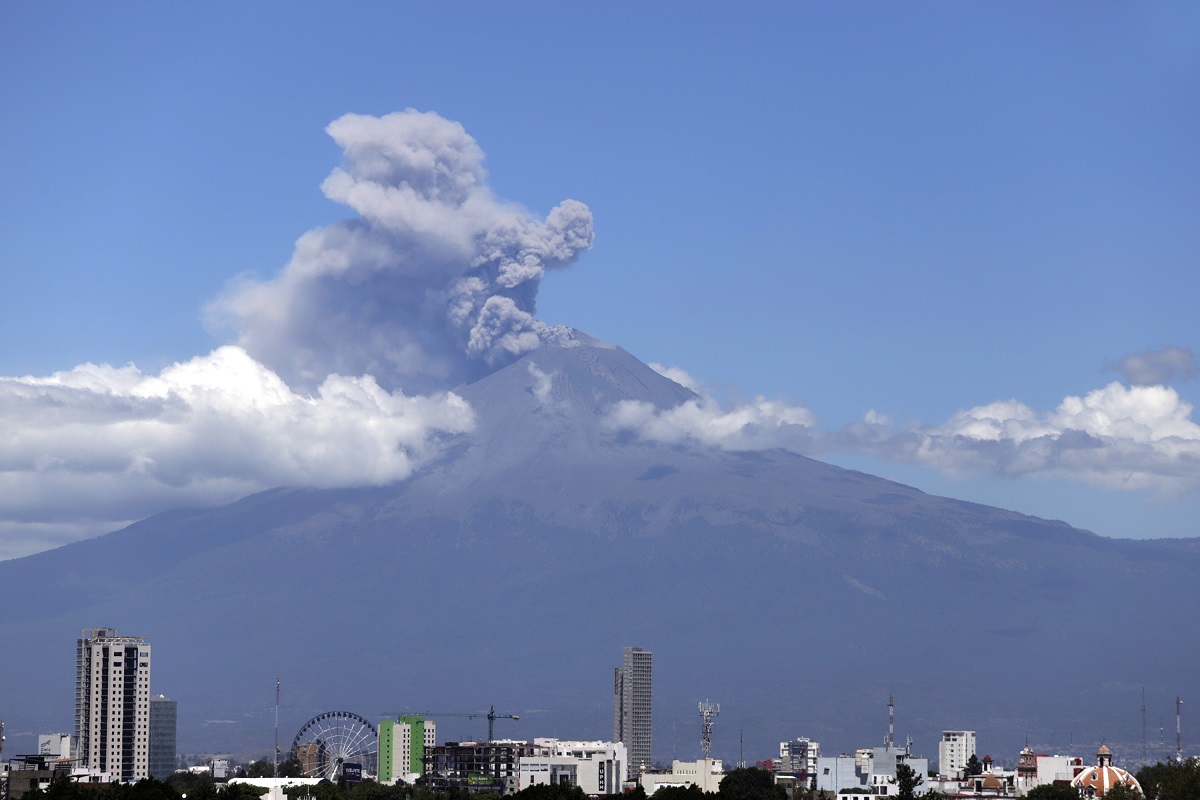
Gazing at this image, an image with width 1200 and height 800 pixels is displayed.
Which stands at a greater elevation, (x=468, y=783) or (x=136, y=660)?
(x=136, y=660)

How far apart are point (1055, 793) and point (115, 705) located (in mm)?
96422

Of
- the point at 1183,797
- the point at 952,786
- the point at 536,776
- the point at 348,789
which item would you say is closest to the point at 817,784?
the point at 952,786

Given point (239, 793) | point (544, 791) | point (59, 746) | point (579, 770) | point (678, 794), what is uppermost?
point (59, 746)

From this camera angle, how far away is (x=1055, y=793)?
372 ft

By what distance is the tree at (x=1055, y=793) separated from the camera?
11210cm

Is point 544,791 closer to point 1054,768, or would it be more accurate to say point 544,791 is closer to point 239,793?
point 239,793

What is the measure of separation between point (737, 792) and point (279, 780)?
113ft

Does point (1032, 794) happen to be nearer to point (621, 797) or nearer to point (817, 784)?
point (621, 797)

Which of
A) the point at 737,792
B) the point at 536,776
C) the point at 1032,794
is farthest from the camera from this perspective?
the point at 536,776

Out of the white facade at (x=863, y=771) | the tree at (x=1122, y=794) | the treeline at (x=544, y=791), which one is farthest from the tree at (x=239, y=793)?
the white facade at (x=863, y=771)

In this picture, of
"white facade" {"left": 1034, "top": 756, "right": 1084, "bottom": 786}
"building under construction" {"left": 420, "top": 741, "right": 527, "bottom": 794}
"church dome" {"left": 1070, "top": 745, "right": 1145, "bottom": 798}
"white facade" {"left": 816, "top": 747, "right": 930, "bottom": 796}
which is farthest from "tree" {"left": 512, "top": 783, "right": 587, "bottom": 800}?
"building under construction" {"left": 420, "top": 741, "right": 527, "bottom": 794}

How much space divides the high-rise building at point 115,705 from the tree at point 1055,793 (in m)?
90.9

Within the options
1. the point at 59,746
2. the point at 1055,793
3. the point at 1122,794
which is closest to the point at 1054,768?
the point at 1055,793

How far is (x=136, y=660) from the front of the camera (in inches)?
7082
